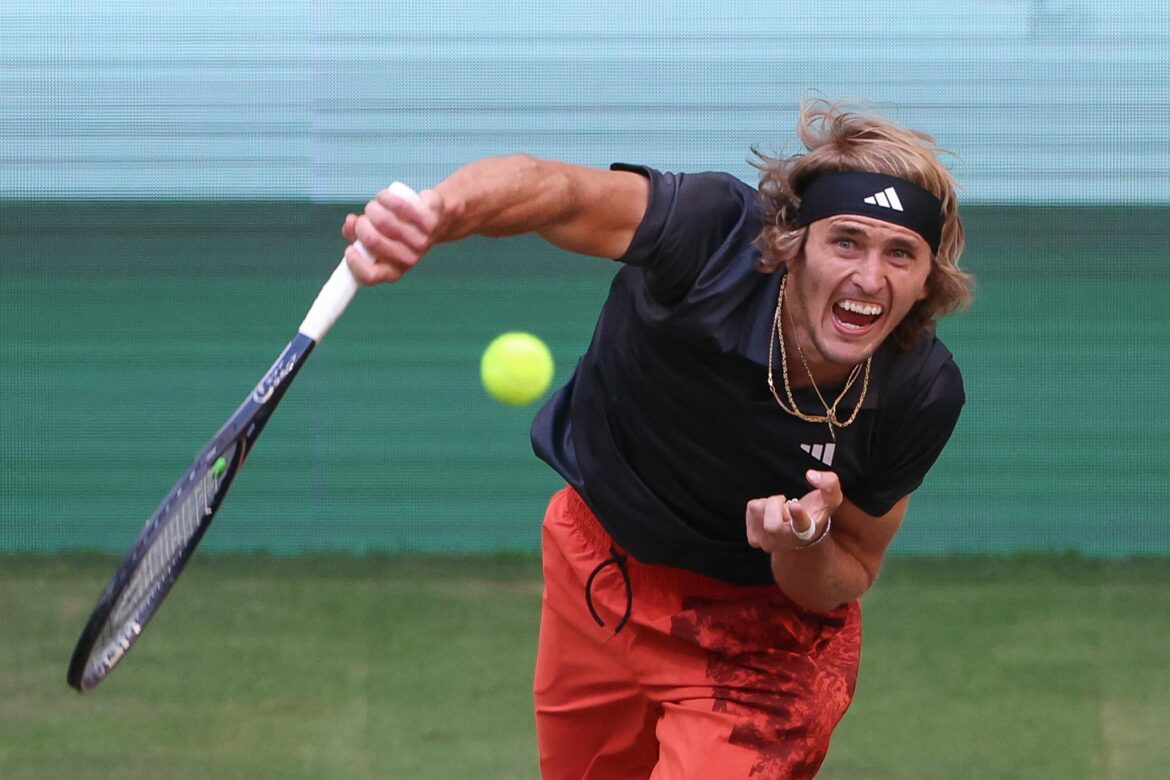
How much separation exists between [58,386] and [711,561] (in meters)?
3.14

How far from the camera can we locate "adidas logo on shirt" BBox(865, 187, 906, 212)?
97.8 inches

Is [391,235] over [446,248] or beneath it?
over

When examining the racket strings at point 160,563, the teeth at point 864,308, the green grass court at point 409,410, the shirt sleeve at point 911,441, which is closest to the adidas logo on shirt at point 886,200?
the teeth at point 864,308

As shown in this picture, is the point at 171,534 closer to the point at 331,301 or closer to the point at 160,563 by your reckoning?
the point at 160,563

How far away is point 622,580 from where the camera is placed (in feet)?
9.11

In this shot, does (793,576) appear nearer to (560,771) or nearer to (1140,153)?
(560,771)

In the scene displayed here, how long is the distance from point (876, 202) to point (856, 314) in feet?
0.53

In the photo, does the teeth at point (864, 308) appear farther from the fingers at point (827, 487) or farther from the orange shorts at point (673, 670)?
the orange shorts at point (673, 670)

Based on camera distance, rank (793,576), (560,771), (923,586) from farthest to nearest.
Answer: (923,586)
(560,771)
(793,576)

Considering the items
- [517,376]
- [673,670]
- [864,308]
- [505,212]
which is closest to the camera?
[505,212]

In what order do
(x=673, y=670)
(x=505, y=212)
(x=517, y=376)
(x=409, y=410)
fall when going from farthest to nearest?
(x=409, y=410) → (x=517, y=376) → (x=673, y=670) → (x=505, y=212)

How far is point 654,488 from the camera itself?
2.69m

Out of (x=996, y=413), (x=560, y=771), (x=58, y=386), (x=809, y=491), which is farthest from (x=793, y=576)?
(x=58, y=386)

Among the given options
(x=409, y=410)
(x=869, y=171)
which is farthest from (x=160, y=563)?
(x=409, y=410)
